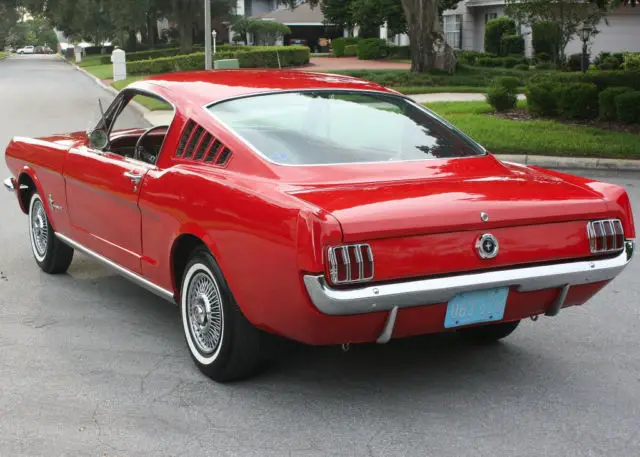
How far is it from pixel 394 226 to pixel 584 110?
14.9m

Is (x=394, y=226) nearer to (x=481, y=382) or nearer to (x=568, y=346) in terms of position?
(x=481, y=382)

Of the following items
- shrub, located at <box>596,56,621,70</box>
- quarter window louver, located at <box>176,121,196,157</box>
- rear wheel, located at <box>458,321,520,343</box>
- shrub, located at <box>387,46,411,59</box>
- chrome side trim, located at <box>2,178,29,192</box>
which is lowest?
rear wheel, located at <box>458,321,520,343</box>

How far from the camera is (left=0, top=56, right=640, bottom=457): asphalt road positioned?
412 centimetres

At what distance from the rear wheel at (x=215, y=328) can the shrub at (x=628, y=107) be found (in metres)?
13.3

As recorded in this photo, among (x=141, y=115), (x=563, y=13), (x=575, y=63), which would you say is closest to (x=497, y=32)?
(x=575, y=63)

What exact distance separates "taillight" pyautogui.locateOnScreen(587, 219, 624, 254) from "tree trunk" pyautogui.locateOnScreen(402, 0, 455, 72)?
1159 inches

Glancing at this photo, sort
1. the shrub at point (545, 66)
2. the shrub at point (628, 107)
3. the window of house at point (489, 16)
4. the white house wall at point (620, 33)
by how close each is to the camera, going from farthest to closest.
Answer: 1. the window of house at point (489, 16)
2. the white house wall at point (620, 33)
3. the shrub at point (545, 66)
4. the shrub at point (628, 107)

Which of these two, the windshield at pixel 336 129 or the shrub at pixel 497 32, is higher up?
the shrub at pixel 497 32

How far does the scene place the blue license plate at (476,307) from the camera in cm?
436

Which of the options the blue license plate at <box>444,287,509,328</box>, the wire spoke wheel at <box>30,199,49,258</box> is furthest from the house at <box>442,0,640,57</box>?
the blue license plate at <box>444,287,509,328</box>

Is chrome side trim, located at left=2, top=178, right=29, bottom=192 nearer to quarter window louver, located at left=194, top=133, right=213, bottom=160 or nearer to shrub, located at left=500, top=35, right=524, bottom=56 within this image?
quarter window louver, located at left=194, top=133, right=213, bottom=160

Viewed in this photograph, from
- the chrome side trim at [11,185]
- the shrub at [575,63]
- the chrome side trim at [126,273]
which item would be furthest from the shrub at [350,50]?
the chrome side trim at [126,273]

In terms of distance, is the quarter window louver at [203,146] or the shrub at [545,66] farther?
the shrub at [545,66]

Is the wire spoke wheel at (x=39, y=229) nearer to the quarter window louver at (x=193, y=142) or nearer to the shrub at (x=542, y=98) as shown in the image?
the quarter window louver at (x=193, y=142)
